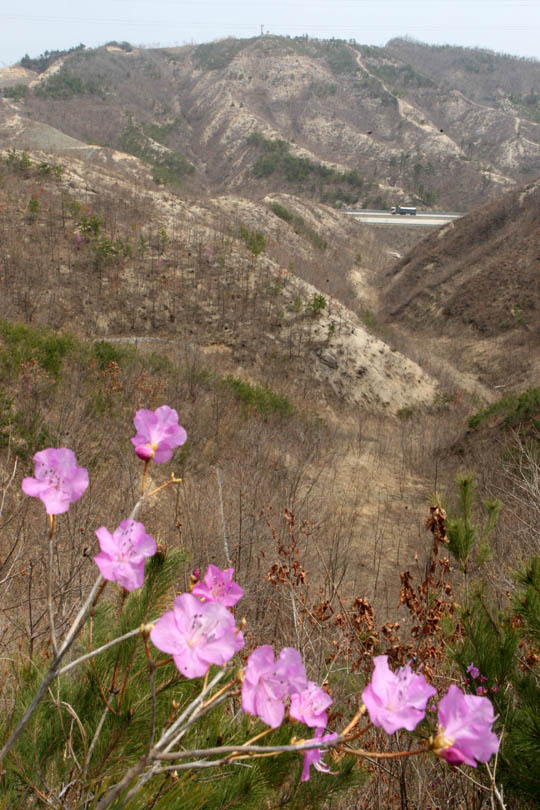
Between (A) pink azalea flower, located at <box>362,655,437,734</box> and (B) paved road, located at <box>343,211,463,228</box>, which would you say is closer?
(A) pink azalea flower, located at <box>362,655,437,734</box>

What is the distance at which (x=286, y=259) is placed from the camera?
74.8ft

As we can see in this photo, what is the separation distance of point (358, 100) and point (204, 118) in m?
20.1

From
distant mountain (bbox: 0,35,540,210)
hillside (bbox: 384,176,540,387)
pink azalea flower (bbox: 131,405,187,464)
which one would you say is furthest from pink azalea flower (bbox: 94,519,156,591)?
distant mountain (bbox: 0,35,540,210)

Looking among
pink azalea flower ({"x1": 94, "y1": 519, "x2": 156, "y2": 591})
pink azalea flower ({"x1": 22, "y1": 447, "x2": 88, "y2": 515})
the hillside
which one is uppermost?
pink azalea flower ({"x1": 22, "y1": 447, "x2": 88, "y2": 515})

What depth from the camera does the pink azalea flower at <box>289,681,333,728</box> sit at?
82 cm

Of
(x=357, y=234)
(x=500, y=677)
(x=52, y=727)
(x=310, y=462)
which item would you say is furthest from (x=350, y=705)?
(x=357, y=234)

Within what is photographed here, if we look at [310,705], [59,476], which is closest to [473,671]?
[310,705]

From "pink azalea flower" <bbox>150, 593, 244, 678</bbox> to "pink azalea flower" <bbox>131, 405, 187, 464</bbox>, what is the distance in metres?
0.31

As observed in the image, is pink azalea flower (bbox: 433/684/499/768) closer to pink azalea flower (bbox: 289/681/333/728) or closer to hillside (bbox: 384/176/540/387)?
pink azalea flower (bbox: 289/681/333/728)

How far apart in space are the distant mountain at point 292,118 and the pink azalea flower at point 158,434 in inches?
1567

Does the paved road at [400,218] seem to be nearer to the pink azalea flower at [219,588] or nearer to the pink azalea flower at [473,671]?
the pink azalea flower at [473,671]

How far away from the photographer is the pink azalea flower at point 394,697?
2.37 feet

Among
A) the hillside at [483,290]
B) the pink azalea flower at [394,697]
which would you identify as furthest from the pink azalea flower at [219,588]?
the hillside at [483,290]

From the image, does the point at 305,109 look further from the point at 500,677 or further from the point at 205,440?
the point at 500,677
